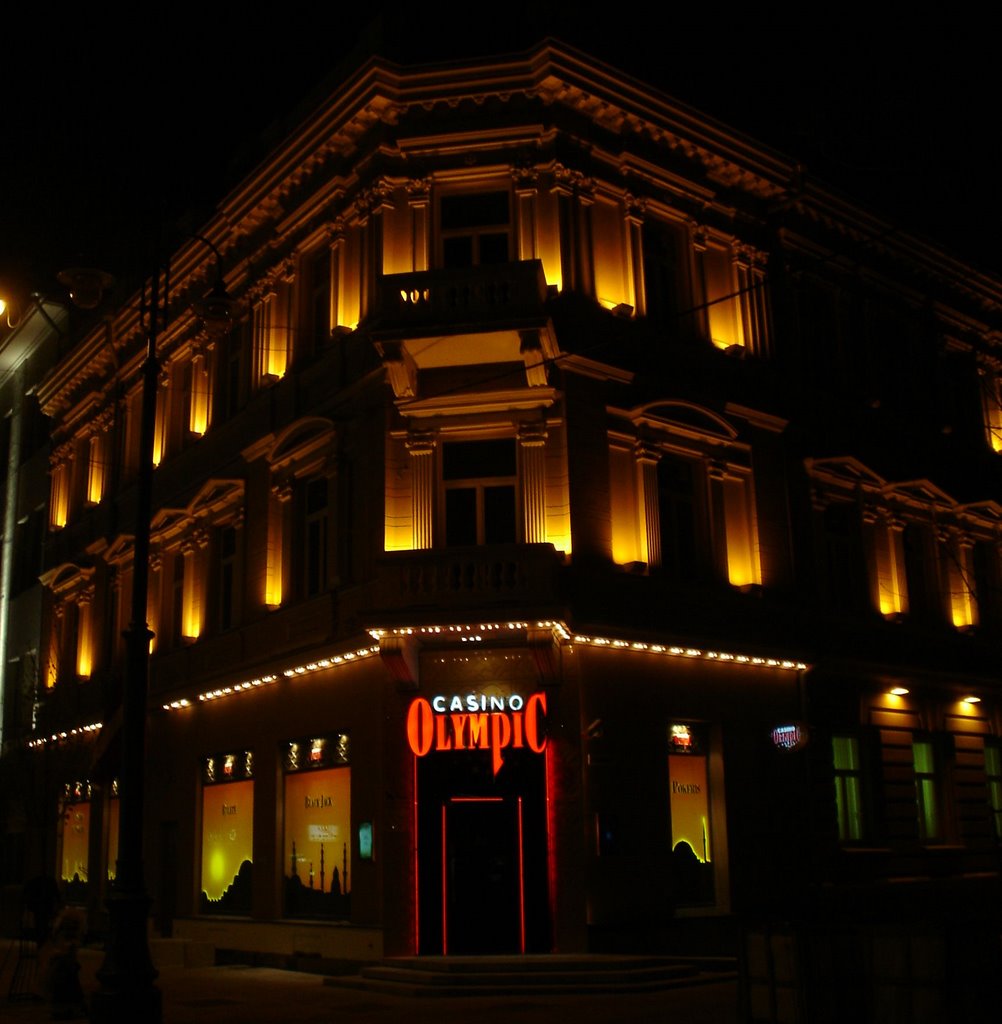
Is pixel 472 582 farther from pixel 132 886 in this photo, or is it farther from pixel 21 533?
pixel 21 533

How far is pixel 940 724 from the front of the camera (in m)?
25.6

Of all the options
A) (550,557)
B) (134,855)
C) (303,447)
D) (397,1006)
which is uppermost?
(303,447)

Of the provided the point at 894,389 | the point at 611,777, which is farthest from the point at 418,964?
the point at 894,389

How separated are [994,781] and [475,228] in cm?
1655

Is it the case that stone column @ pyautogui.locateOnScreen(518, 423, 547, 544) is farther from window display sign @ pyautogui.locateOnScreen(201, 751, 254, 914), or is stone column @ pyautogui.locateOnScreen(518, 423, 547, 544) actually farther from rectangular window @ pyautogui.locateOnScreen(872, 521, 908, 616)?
rectangular window @ pyautogui.locateOnScreen(872, 521, 908, 616)

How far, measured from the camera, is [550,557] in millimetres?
18516

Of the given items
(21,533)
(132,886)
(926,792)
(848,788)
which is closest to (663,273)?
(848,788)

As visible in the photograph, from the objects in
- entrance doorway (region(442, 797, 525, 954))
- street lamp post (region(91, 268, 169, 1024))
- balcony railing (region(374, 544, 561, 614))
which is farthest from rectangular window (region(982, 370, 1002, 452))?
street lamp post (region(91, 268, 169, 1024))

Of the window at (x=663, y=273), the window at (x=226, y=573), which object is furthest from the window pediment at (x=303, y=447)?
the window at (x=663, y=273)

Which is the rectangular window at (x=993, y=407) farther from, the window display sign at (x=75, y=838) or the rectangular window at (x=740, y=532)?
the window display sign at (x=75, y=838)

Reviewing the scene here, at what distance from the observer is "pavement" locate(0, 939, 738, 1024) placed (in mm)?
14523

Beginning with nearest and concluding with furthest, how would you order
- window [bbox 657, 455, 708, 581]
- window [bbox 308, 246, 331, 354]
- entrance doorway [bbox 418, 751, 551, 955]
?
entrance doorway [bbox 418, 751, 551, 955], window [bbox 657, 455, 708, 581], window [bbox 308, 246, 331, 354]

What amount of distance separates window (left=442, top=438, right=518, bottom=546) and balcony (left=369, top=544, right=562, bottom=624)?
153 centimetres

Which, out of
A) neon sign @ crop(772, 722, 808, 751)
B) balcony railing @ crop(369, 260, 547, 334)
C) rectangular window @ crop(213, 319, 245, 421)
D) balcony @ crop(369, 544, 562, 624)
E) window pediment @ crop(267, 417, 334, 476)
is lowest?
neon sign @ crop(772, 722, 808, 751)
